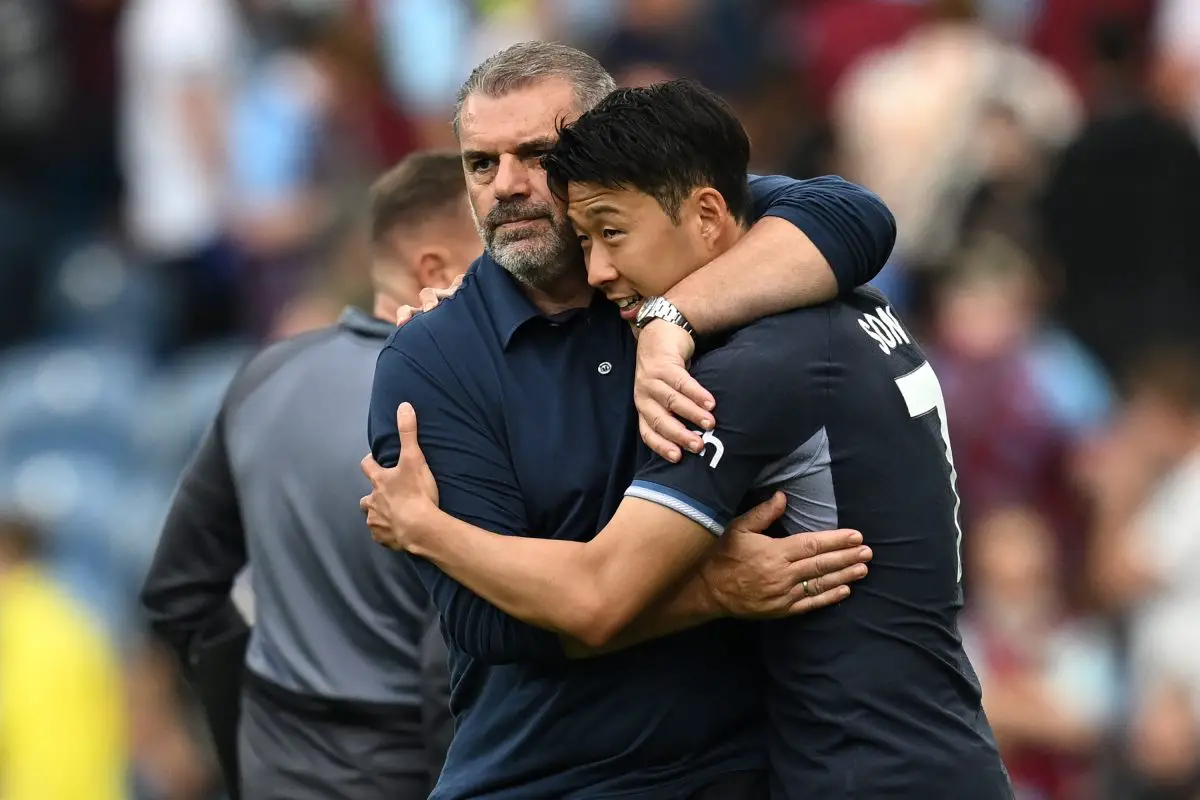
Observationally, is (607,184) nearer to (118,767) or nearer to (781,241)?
(781,241)

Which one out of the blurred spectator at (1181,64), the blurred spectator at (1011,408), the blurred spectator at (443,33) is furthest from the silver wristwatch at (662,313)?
the blurred spectator at (443,33)

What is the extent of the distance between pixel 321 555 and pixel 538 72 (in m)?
1.40

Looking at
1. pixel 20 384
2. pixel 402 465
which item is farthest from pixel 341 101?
pixel 402 465

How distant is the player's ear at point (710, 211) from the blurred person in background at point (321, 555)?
1.32 m

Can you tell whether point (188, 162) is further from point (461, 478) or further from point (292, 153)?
point (461, 478)

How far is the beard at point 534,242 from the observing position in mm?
4512

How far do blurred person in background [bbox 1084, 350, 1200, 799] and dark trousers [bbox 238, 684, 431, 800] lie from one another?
3.81 meters

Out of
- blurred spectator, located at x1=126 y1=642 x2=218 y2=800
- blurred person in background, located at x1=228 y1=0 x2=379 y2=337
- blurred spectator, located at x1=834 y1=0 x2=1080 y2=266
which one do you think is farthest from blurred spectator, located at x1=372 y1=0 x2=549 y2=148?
blurred spectator, located at x1=126 y1=642 x2=218 y2=800

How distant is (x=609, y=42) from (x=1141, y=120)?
283 cm

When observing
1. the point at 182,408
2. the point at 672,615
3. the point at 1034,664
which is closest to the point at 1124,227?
the point at 1034,664

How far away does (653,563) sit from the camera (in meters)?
4.17

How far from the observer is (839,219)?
14.5ft

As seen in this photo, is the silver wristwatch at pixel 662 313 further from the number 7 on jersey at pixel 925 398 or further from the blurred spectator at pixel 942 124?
the blurred spectator at pixel 942 124

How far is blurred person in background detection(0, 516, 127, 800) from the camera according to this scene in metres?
9.16
